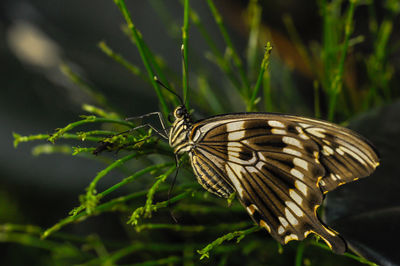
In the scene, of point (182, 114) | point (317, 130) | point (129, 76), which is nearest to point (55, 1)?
point (129, 76)

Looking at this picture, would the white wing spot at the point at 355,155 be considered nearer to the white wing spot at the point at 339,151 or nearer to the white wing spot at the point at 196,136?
the white wing spot at the point at 339,151

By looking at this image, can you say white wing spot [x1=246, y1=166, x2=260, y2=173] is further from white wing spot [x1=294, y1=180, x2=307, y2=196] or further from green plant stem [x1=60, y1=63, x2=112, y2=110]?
green plant stem [x1=60, y1=63, x2=112, y2=110]

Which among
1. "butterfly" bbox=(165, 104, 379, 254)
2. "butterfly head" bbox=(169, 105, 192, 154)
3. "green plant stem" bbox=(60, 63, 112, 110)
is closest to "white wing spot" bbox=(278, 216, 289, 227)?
"butterfly" bbox=(165, 104, 379, 254)

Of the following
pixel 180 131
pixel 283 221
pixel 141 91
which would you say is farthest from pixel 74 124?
pixel 141 91

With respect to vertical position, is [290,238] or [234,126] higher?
[234,126]

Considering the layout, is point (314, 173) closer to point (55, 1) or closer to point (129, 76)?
point (129, 76)

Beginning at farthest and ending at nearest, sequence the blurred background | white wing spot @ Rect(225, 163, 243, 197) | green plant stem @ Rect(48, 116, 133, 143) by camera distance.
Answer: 1. the blurred background
2. white wing spot @ Rect(225, 163, 243, 197)
3. green plant stem @ Rect(48, 116, 133, 143)

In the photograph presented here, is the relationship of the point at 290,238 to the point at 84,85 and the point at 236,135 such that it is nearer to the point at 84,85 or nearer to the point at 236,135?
the point at 236,135
